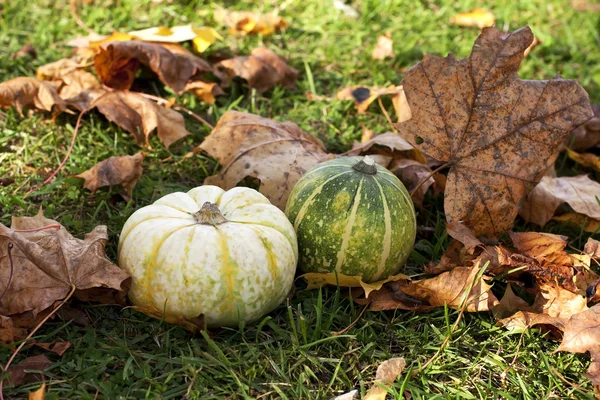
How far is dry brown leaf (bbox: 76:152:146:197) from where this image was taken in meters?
3.45

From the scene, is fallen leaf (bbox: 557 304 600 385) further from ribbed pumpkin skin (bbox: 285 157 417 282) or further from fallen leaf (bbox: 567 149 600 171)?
Answer: fallen leaf (bbox: 567 149 600 171)

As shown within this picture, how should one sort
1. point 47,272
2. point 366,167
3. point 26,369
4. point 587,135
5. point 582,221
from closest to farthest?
point 26,369, point 47,272, point 366,167, point 582,221, point 587,135

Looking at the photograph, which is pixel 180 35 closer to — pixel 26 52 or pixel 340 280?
pixel 26 52

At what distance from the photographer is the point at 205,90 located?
4.32 metres

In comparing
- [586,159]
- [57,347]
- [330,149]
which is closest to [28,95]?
[330,149]

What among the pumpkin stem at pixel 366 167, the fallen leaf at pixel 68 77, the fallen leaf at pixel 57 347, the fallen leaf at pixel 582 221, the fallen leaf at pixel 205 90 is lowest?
the fallen leaf at pixel 582 221

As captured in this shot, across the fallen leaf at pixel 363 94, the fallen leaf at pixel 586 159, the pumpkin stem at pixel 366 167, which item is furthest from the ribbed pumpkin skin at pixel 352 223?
the fallen leaf at pixel 586 159

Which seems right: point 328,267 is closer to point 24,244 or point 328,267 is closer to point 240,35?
point 24,244

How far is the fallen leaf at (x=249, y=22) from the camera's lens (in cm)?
518

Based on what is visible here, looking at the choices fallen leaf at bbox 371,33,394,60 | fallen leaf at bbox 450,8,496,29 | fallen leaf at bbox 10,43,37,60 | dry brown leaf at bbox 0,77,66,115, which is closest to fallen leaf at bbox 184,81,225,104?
dry brown leaf at bbox 0,77,66,115

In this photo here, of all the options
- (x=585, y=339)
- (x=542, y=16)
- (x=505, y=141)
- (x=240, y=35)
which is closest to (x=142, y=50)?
(x=240, y=35)

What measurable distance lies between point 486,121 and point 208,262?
1528 millimetres

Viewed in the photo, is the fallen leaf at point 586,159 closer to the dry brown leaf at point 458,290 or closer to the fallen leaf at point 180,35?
the dry brown leaf at point 458,290

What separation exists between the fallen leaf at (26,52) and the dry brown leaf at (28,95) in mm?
689
